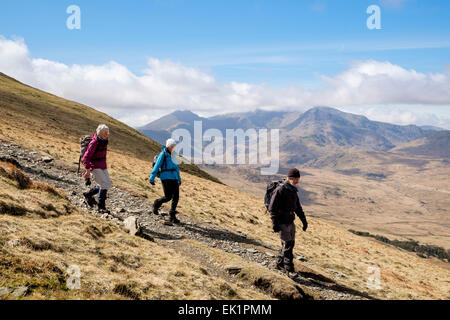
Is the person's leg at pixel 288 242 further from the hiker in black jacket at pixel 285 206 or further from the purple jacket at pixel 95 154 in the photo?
the purple jacket at pixel 95 154

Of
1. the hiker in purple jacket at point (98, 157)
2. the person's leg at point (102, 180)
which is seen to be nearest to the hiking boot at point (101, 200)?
the person's leg at point (102, 180)

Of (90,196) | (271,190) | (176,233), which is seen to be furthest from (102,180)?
(271,190)

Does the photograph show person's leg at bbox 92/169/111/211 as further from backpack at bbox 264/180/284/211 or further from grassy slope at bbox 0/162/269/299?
backpack at bbox 264/180/284/211

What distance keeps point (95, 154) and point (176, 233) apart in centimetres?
471

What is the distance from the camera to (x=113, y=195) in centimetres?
1677

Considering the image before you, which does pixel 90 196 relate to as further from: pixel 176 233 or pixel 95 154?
pixel 176 233

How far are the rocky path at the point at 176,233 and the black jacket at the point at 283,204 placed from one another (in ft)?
7.83

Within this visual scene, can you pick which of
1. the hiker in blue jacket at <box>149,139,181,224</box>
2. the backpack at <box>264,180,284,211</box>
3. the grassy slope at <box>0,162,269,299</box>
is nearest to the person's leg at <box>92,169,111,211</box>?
Result: the grassy slope at <box>0,162,269,299</box>

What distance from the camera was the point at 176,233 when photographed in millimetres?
12875

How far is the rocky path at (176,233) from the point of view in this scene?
1103 centimetres

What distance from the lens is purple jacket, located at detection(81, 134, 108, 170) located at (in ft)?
35.8

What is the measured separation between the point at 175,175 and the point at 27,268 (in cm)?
716
